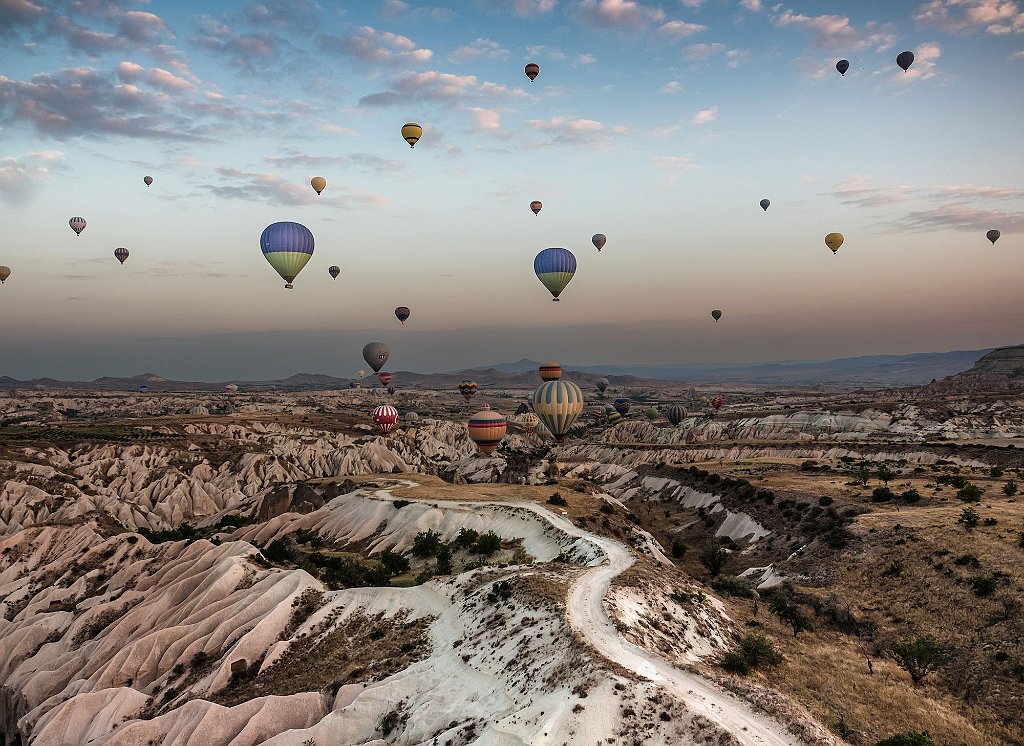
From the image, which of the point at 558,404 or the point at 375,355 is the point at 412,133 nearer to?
the point at 558,404

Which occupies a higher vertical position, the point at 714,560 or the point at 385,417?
the point at 385,417

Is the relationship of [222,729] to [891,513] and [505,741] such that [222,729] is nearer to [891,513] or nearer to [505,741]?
[505,741]

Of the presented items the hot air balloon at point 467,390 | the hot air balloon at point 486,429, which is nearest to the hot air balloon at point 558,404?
the hot air balloon at point 486,429

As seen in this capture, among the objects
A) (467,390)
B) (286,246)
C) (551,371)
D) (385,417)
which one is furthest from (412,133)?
(467,390)

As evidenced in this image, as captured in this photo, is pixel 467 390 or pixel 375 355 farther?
pixel 467 390

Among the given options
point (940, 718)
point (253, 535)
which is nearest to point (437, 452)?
point (253, 535)

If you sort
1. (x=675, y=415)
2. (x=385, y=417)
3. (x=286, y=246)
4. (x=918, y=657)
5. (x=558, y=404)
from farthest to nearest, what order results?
(x=675, y=415)
(x=385, y=417)
(x=558, y=404)
(x=286, y=246)
(x=918, y=657)
